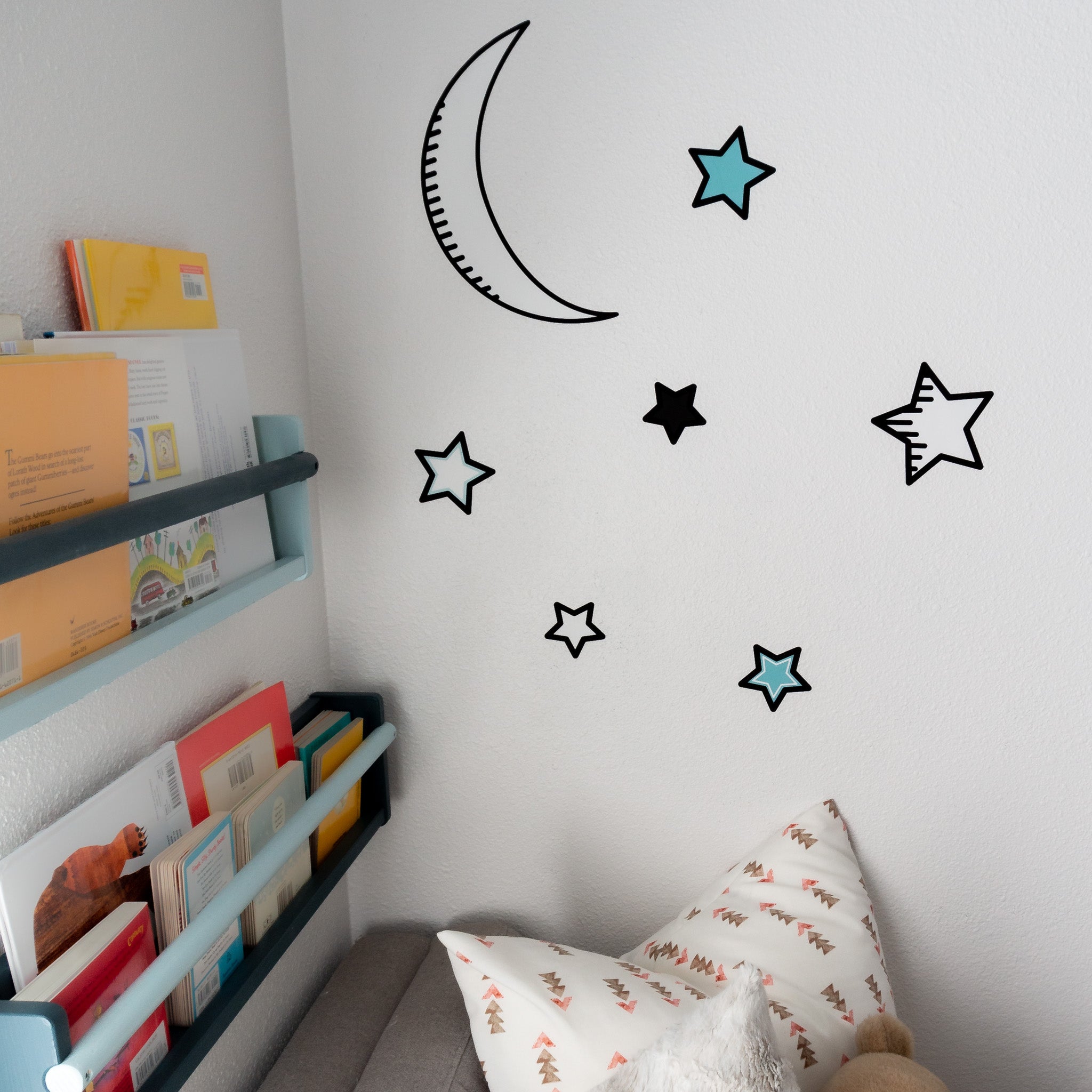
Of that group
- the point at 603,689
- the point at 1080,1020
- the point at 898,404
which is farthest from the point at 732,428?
the point at 1080,1020

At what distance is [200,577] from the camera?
34.0 inches

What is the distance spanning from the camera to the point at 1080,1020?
1.17 m

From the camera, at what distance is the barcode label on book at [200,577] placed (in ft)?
2.77

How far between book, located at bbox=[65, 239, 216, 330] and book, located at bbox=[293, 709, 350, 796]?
550 mm

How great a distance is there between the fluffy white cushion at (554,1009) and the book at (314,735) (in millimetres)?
292

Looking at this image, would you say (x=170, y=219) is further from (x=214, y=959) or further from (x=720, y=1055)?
(x=720, y=1055)

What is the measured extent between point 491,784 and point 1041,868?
2.59ft

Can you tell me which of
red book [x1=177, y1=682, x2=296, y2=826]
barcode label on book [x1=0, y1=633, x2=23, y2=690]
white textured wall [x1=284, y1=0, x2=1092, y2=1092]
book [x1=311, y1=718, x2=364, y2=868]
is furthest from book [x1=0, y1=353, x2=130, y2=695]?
white textured wall [x1=284, y1=0, x2=1092, y2=1092]

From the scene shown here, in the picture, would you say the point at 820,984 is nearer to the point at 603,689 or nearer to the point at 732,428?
the point at 603,689

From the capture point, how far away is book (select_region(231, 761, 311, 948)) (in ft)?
2.97

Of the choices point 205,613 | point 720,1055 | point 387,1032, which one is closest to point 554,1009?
point 720,1055

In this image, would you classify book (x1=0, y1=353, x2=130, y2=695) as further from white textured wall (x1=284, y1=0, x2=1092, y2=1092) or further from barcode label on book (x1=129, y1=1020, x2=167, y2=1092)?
white textured wall (x1=284, y1=0, x2=1092, y2=1092)

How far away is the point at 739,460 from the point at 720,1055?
698 mm

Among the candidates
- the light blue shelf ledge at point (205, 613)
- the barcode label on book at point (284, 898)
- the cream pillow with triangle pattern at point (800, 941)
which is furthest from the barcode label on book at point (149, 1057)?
the cream pillow with triangle pattern at point (800, 941)
